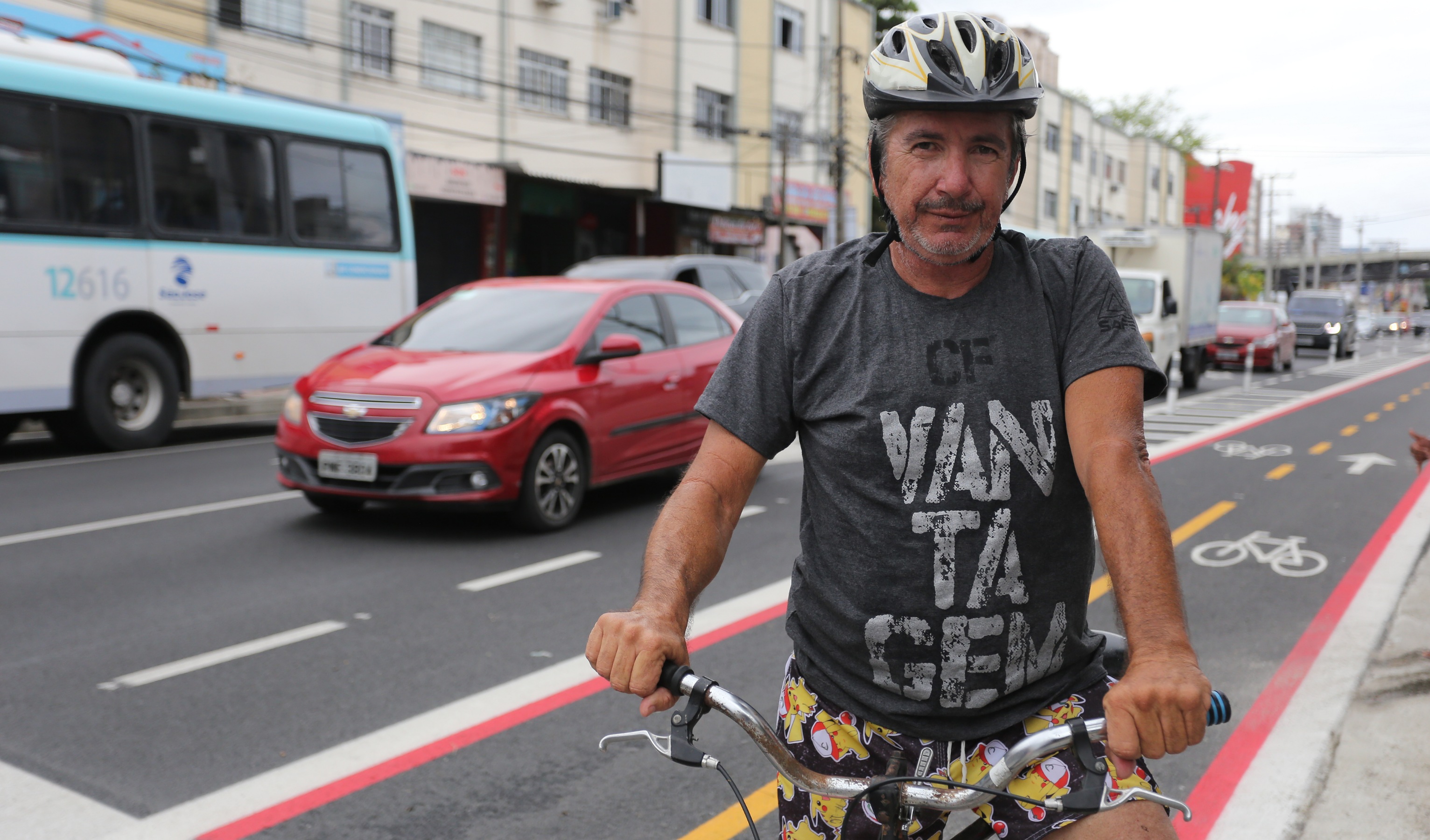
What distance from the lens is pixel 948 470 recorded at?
1838mm

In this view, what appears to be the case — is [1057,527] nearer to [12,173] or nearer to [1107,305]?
[1107,305]

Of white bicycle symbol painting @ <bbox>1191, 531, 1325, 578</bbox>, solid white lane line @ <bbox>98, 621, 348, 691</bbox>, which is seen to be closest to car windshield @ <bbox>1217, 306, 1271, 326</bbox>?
white bicycle symbol painting @ <bbox>1191, 531, 1325, 578</bbox>

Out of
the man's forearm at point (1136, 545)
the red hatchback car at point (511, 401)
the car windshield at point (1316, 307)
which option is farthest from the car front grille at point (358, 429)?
the car windshield at point (1316, 307)

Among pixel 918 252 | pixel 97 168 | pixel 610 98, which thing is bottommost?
pixel 918 252

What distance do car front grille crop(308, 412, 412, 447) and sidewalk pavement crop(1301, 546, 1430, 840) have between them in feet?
17.2

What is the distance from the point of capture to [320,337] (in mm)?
13078

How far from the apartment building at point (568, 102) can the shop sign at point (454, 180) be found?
33 mm

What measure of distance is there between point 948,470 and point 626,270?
1191 cm

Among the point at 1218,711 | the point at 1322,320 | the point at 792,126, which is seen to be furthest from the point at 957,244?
the point at 1322,320

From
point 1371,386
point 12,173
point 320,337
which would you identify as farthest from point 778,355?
point 1371,386

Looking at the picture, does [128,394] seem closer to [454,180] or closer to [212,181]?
[212,181]

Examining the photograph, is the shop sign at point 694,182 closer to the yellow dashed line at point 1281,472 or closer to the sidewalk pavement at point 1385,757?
the yellow dashed line at point 1281,472

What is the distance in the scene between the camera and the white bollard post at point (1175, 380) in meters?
18.0

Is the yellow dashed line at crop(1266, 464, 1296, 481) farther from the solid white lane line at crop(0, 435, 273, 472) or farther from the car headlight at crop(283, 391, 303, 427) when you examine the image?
the solid white lane line at crop(0, 435, 273, 472)
